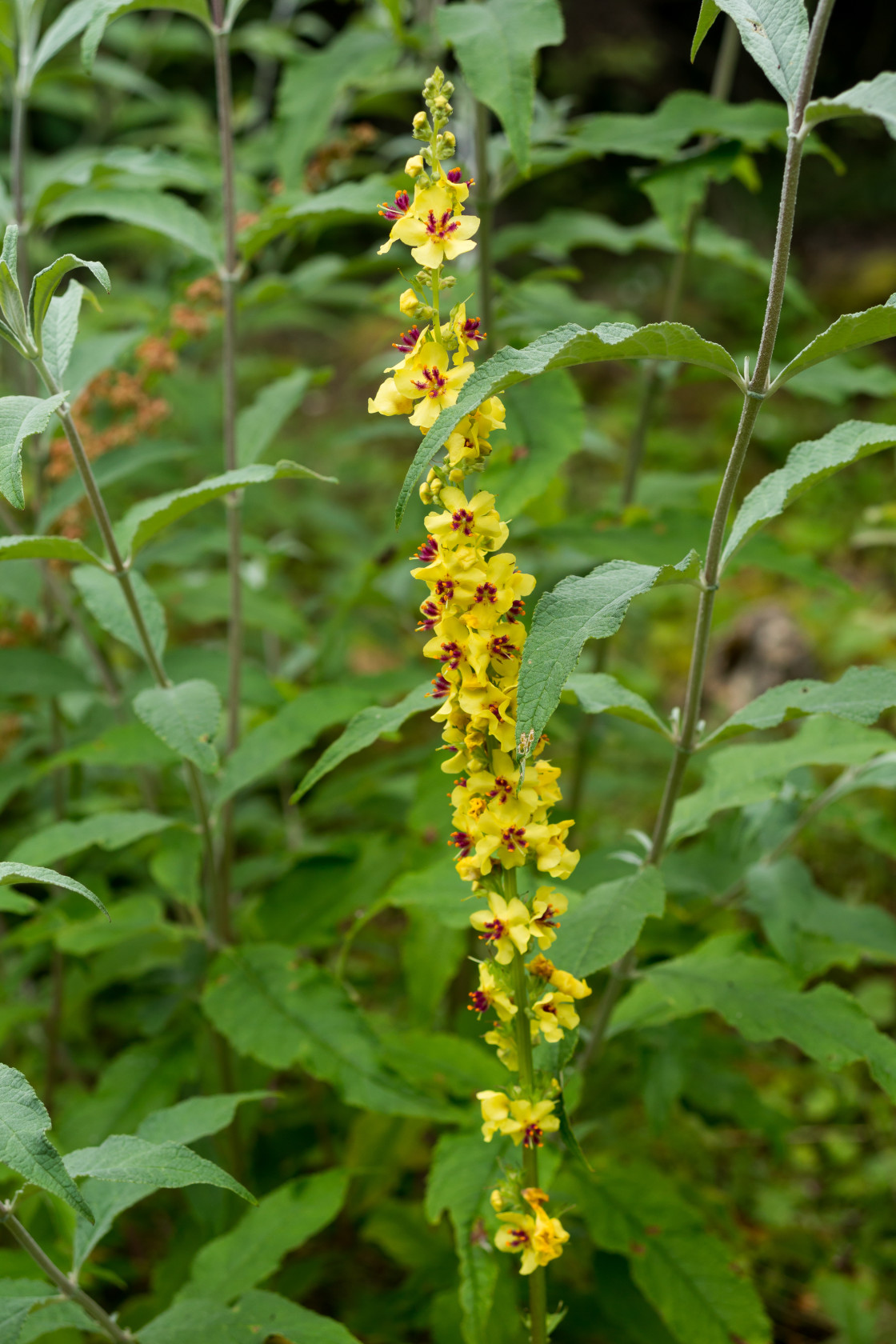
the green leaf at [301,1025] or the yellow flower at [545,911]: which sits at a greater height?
the yellow flower at [545,911]

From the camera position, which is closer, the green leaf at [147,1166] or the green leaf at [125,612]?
the green leaf at [147,1166]

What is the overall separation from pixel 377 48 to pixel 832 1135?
3131 mm

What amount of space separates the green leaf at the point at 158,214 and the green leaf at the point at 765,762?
1.49 meters

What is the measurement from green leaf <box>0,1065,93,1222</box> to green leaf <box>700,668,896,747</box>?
103 centimetres

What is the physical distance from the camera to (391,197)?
2.25 meters

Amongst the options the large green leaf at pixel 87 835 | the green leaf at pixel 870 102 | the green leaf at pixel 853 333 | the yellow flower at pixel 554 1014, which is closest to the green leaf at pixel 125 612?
the large green leaf at pixel 87 835

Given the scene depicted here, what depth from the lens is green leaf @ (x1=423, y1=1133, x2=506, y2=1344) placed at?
1519mm

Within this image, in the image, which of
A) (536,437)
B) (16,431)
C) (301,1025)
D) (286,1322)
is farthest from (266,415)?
(286,1322)

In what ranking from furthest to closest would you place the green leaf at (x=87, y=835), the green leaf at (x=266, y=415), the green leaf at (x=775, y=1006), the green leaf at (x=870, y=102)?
1. the green leaf at (x=266, y=415)
2. the green leaf at (x=87, y=835)
3. the green leaf at (x=775, y=1006)
4. the green leaf at (x=870, y=102)

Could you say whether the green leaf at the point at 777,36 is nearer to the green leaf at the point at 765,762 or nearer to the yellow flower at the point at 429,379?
the yellow flower at the point at 429,379

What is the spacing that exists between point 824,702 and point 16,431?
117cm

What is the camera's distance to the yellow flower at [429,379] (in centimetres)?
131

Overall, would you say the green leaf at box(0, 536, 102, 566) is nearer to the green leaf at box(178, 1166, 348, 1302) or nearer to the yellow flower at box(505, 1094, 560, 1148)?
the yellow flower at box(505, 1094, 560, 1148)

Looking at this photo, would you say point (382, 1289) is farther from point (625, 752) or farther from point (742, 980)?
point (625, 752)
